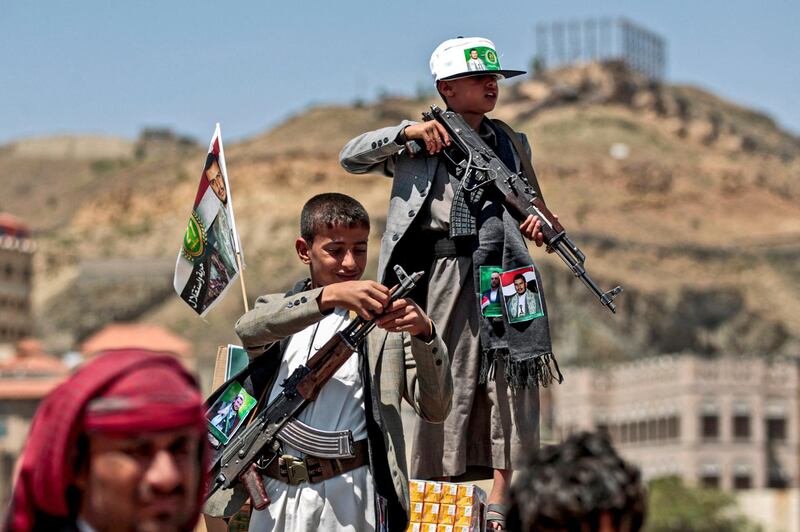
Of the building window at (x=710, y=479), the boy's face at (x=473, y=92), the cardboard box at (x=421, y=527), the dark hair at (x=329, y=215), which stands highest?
the boy's face at (x=473, y=92)

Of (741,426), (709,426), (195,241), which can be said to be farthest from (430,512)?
(741,426)

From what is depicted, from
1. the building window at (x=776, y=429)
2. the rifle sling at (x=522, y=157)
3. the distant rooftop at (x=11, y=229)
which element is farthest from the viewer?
the distant rooftop at (x=11, y=229)

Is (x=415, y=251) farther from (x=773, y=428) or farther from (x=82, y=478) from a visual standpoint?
(x=773, y=428)

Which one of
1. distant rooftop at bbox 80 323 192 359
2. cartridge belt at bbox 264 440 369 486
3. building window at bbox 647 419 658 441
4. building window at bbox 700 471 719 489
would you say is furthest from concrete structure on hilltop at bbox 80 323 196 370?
cartridge belt at bbox 264 440 369 486

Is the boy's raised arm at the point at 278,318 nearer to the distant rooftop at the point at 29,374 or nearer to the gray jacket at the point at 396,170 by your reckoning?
the gray jacket at the point at 396,170

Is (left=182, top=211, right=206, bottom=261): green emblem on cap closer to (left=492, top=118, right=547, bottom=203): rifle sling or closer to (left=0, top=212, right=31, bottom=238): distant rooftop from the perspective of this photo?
(left=492, top=118, right=547, bottom=203): rifle sling

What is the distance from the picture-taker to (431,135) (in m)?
7.62

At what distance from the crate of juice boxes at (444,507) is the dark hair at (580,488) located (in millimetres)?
3184

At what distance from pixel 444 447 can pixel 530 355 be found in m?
0.55

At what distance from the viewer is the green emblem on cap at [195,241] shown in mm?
8203

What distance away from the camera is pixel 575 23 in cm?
19588

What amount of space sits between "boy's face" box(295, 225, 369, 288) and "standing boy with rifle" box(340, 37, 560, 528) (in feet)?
2.39

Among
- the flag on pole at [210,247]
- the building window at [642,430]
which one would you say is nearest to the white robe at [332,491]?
the flag on pole at [210,247]

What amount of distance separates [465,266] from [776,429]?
93288mm
